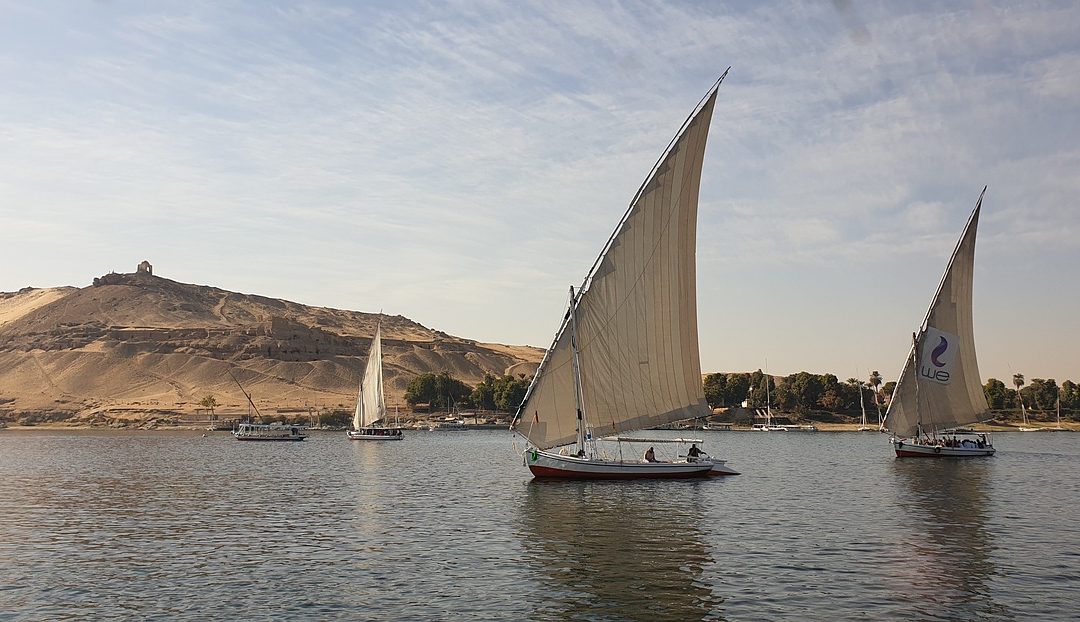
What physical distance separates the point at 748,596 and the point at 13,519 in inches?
1479

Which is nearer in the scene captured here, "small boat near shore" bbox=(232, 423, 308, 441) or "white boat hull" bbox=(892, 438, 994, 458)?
"white boat hull" bbox=(892, 438, 994, 458)

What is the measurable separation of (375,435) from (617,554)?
11520 cm

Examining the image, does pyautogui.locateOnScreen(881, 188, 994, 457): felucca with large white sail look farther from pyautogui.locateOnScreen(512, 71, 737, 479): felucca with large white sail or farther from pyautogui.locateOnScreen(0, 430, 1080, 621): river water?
pyautogui.locateOnScreen(512, 71, 737, 479): felucca with large white sail

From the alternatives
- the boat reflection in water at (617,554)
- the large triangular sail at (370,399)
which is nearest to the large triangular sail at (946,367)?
the boat reflection in water at (617,554)

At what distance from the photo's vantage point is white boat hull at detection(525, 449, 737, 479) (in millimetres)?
58594

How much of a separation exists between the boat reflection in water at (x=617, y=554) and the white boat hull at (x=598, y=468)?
2.07 m

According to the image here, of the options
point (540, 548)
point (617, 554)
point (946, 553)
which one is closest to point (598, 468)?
point (540, 548)

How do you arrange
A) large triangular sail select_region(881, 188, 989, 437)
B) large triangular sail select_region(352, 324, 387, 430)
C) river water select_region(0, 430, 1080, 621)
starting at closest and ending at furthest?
river water select_region(0, 430, 1080, 621) < large triangular sail select_region(881, 188, 989, 437) < large triangular sail select_region(352, 324, 387, 430)

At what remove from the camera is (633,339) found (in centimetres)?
5609

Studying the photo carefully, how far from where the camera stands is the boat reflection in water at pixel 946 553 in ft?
87.9

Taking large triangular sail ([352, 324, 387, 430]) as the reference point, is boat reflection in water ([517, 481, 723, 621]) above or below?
below

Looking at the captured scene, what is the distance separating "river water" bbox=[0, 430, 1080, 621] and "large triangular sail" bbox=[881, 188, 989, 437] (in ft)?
45.9

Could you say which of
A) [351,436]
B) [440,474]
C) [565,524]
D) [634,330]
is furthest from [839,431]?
[565,524]

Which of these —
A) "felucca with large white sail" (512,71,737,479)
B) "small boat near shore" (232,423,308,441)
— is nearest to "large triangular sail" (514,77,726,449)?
"felucca with large white sail" (512,71,737,479)
